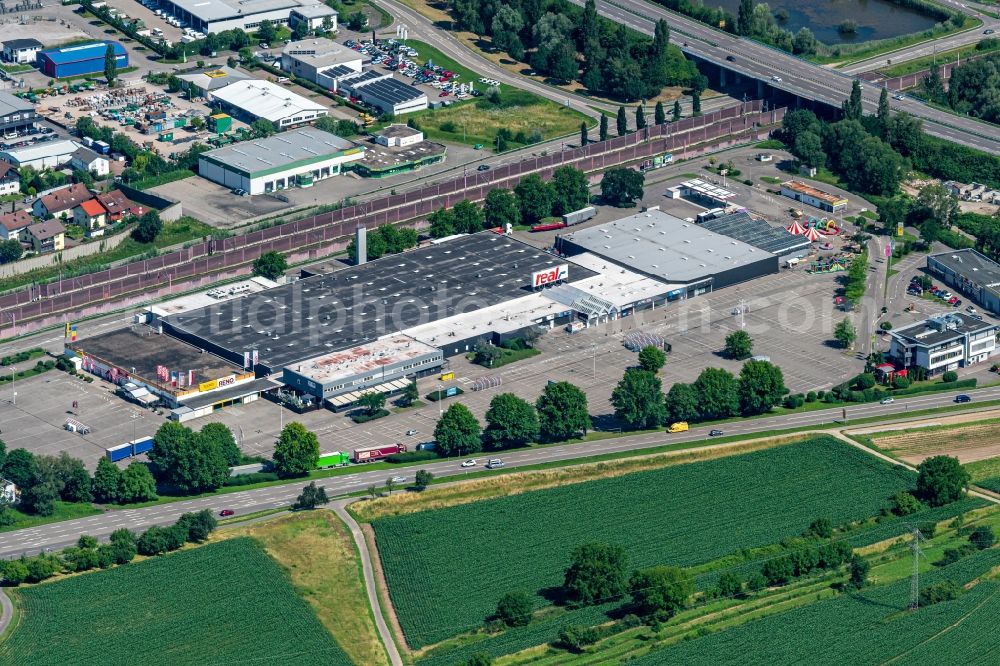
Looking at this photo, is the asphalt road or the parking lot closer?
the asphalt road

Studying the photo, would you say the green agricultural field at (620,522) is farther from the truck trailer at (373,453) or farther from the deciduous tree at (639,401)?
the truck trailer at (373,453)

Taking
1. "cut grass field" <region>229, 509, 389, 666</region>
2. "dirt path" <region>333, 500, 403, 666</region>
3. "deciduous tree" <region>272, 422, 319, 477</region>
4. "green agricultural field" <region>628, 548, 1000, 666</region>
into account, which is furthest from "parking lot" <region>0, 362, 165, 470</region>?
"green agricultural field" <region>628, 548, 1000, 666</region>

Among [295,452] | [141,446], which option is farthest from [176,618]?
[141,446]

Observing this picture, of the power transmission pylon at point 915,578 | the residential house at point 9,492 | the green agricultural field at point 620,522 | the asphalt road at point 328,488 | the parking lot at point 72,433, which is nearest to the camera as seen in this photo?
the power transmission pylon at point 915,578

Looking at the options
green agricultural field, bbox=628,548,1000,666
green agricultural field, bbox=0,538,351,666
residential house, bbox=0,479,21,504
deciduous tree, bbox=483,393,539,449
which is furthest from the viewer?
deciduous tree, bbox=483,393,539,449

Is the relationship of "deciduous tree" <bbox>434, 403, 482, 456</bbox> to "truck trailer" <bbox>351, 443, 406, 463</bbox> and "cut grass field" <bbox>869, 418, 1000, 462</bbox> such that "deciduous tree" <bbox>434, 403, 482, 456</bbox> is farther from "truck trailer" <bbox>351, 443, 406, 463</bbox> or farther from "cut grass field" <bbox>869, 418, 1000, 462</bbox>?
"cut grass field" <bbox>869, 418, 1000, 462</bbox>

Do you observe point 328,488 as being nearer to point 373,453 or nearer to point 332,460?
point 332,460

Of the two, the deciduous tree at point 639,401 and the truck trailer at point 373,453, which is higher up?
the deciduous tree at point 639,401

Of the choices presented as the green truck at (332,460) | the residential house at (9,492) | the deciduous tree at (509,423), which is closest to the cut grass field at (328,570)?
the green truck at (332,460)
